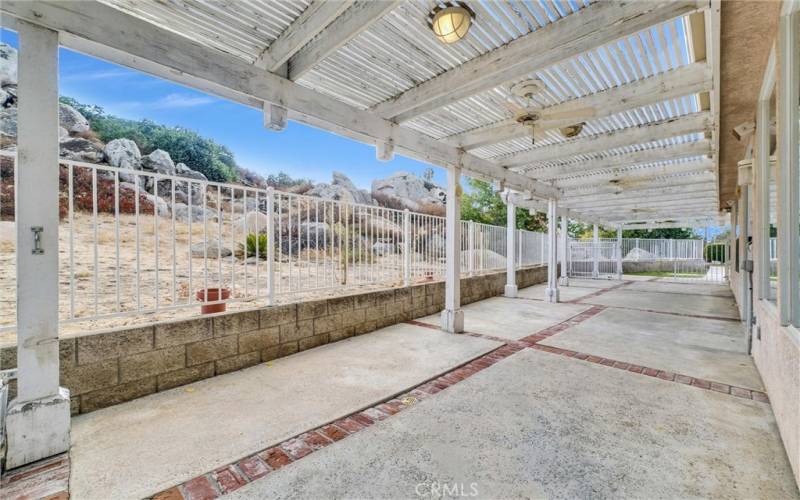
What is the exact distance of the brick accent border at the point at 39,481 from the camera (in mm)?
1780

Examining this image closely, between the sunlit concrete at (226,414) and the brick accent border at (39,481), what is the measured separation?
0.18 ft

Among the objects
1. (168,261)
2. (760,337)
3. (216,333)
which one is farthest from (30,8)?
(760,337)

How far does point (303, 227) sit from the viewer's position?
481cm

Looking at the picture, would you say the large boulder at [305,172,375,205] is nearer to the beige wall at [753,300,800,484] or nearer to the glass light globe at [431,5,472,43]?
the glass light globe at [431,5,472,43]

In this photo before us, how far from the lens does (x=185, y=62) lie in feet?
8.70

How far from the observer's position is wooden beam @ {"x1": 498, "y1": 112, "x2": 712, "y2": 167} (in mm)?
4297

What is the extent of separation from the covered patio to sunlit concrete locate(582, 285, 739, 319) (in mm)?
2142

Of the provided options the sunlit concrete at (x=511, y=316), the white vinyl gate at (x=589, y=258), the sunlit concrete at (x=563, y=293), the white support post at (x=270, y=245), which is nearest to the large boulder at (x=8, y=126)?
the white support post at (x=270, y=245)

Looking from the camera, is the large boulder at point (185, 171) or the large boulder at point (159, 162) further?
the large boulder at point (185, 171)

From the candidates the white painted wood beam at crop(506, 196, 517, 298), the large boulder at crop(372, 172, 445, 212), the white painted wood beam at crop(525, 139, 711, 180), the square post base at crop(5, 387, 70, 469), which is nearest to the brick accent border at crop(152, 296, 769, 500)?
the square post base at crop(5, 387, 70, 469)

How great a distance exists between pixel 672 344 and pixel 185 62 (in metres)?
6.24

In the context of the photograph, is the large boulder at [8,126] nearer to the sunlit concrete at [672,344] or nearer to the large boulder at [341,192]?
the large boulder at [341,192]

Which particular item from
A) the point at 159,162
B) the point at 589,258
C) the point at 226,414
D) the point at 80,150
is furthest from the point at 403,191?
the point at 226,414

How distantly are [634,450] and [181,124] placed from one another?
2609 cm
